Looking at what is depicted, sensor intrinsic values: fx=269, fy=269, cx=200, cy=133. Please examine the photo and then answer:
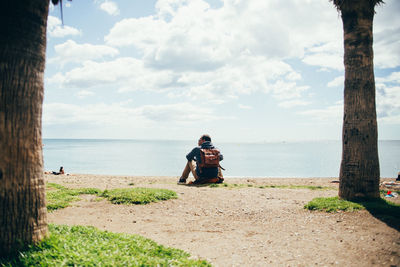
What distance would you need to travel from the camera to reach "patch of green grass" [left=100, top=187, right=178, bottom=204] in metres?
8.33

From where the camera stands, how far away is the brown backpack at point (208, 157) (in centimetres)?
1167

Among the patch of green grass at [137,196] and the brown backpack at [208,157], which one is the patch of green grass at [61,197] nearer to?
the patch of green grass at [137,196]

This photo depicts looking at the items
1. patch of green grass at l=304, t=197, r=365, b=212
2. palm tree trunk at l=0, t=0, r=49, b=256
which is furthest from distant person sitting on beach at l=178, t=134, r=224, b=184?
palm tree trunk at l=0, t=0, r=49, b=256

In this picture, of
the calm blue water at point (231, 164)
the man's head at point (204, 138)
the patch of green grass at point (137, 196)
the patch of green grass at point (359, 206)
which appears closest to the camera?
the patch of green grass at point (359, 206)

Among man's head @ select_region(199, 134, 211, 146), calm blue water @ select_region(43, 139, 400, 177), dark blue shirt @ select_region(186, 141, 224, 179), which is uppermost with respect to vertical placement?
man's head @ select_region(199, 134, 211, 146)

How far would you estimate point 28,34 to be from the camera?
3834 mm

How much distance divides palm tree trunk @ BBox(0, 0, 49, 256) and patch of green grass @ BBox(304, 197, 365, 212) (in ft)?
21.3

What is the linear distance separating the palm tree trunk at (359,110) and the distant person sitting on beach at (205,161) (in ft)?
17.5

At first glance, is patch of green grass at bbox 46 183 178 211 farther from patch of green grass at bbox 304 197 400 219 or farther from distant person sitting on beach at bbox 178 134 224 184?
patch of green grass at bbox 304 197 400 219

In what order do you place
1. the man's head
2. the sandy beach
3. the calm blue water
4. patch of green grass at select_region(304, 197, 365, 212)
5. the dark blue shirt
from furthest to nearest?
the calm blue water → the man's head → the dark blue shirt → patch of green grass at select_region(304, 197, 365, 212) → the sandy beach

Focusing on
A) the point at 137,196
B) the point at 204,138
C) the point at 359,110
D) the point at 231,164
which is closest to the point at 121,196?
the point at 137,196

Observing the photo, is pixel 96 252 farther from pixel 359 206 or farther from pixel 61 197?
pixel 359 206

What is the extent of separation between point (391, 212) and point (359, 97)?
3166 mm

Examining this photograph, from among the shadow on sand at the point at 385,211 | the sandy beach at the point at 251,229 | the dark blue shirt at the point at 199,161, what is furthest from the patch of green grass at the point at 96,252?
the dark blue shirt at the point at 199,161
